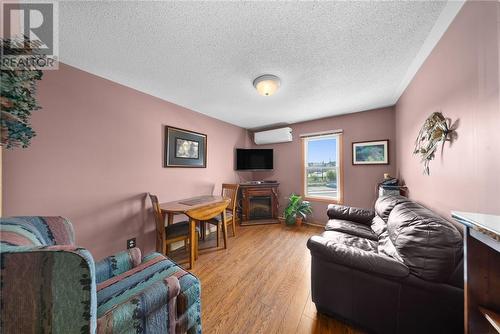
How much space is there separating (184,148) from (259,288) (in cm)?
231

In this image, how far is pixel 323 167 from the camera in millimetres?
3609

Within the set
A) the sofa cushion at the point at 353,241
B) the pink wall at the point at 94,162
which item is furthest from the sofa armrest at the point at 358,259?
the pink wall at the point at 94,162

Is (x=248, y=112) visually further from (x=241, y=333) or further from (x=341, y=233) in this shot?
(x=241, y=333)

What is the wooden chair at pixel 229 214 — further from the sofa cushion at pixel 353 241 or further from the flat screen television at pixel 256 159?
the sofa cushion at pixel 353 241

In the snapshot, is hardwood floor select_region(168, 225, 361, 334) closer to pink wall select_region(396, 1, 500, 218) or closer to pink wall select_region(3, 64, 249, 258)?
pink wall select_region(3, 64, 249, 258)

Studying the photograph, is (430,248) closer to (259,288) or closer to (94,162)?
(259,288)

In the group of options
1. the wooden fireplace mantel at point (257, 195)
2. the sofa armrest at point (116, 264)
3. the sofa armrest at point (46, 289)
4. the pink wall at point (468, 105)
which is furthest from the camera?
the wooden fireplace mantel at point (257, 195)

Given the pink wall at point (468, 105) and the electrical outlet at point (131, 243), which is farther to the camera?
the electrical outlet at point (131, 243)

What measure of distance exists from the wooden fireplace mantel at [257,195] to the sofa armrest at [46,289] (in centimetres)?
318

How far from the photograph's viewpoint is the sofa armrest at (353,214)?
2.28 m

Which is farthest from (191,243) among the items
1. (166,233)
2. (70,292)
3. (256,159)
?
(256,159)

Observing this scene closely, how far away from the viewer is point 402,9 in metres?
1.15

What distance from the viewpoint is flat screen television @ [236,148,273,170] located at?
4055 mm

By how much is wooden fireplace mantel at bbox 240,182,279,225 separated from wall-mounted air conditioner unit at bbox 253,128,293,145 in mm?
1049
